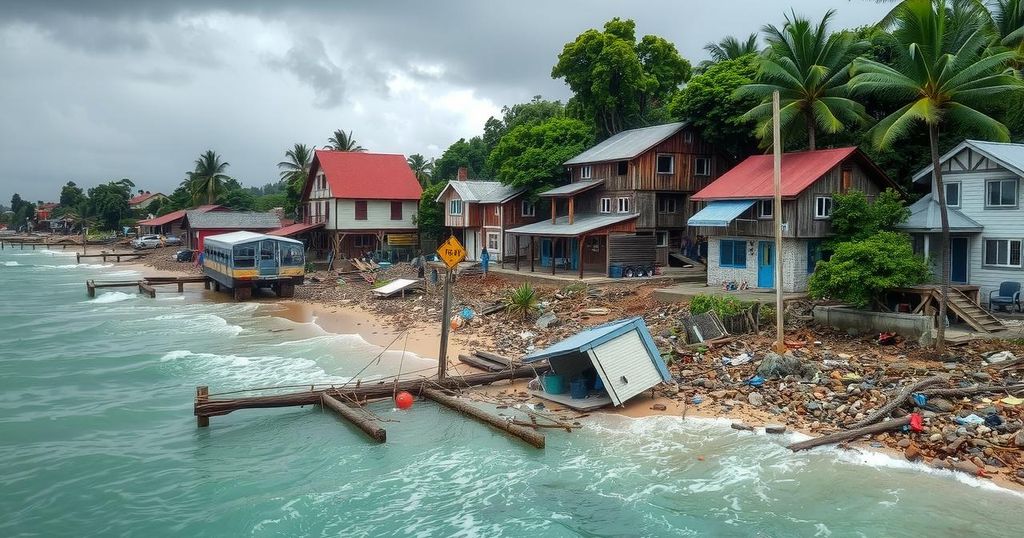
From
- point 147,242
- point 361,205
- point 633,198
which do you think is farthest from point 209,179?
point 633,198

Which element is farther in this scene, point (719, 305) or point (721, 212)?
point (721, 212)

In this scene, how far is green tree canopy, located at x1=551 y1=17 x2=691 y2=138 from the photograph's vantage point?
1774 inches

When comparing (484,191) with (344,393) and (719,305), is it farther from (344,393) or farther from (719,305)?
(344,393)

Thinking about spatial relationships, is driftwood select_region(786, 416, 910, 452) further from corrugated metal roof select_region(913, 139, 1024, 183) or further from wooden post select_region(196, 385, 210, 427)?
wooden post select_region(196, 385, 210, 427)

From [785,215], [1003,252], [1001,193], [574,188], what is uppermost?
[574,188]

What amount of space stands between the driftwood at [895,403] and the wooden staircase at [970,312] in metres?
5.44

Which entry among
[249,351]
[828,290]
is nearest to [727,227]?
[828,290]

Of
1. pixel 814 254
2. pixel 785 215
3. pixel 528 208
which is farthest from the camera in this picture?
pixel 528 208

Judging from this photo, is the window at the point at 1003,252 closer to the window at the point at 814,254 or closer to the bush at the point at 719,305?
the window at the point at 814,254

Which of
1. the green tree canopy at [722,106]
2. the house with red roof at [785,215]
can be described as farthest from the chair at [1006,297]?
the green tree canopy at [722,106]

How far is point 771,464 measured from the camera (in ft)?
48.0

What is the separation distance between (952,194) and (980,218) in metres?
1.50

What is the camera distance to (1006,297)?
2353 cm

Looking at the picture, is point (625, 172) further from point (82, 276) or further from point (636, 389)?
point (82, 276)
